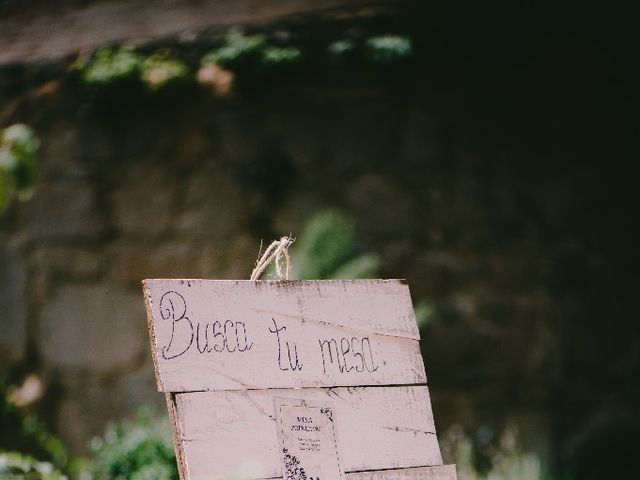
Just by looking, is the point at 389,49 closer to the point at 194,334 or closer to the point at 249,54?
the point at 249,54

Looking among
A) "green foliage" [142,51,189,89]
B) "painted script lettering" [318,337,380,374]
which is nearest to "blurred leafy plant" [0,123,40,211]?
"painted script lettering" [318,337,380,374]

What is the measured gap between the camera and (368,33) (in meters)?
2.70

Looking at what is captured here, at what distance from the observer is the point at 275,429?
3.09ft

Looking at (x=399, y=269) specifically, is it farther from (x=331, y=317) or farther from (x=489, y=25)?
(x=331, y=317)

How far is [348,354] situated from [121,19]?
82.0 inches

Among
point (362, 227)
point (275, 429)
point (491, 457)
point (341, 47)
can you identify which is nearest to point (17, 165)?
point (275, 429)

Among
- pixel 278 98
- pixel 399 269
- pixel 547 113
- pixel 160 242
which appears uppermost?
pixel 278 98

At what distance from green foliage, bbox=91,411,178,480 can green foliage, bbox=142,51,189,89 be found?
4.54 feet

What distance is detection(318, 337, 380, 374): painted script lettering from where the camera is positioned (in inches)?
40.3

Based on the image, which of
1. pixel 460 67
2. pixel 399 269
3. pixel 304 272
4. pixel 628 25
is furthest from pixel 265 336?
pixel 628 25

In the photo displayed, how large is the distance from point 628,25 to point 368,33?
3.07ft

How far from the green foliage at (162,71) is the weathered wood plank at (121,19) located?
3.9 inches

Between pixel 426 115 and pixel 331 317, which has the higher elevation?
pixel 331 317

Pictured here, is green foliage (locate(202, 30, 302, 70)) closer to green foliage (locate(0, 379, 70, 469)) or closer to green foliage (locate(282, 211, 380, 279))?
green foliage (locate(282, 211, 380, 279))
